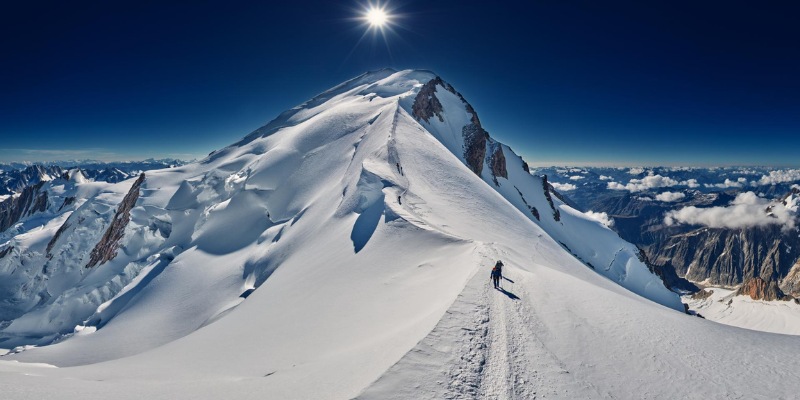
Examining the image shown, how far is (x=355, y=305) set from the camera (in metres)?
14.8

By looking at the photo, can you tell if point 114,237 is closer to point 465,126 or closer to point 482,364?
point 465,126

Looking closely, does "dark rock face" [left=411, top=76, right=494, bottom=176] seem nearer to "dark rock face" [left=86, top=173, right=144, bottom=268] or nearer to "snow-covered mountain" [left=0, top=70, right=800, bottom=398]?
"snow-covered mountain" [left=0, top=70, right=800, bottom=398]

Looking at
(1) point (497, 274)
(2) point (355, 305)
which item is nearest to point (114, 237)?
(2) point (355, 305)

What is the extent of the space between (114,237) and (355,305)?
68164mm

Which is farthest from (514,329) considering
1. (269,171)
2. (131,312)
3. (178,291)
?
(269,171)

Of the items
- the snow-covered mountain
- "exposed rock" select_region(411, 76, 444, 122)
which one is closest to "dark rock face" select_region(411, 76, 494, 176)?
"exposed rock" select_region(411, 76, 444, 122)

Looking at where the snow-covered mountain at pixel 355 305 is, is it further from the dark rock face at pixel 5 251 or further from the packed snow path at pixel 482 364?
the dark rock face at pixel 5 251

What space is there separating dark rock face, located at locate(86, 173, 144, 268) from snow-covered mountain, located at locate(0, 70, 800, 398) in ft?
2.00

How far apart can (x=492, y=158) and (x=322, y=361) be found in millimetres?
84719

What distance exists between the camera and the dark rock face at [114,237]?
5972 cm

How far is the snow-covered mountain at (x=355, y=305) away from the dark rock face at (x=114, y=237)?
0.61 metres

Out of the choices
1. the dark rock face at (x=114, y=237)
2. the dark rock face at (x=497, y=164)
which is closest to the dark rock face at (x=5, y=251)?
the dark rock face at (x=114, y=237)

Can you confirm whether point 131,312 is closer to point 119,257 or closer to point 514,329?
point 119,257

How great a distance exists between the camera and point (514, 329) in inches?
409
